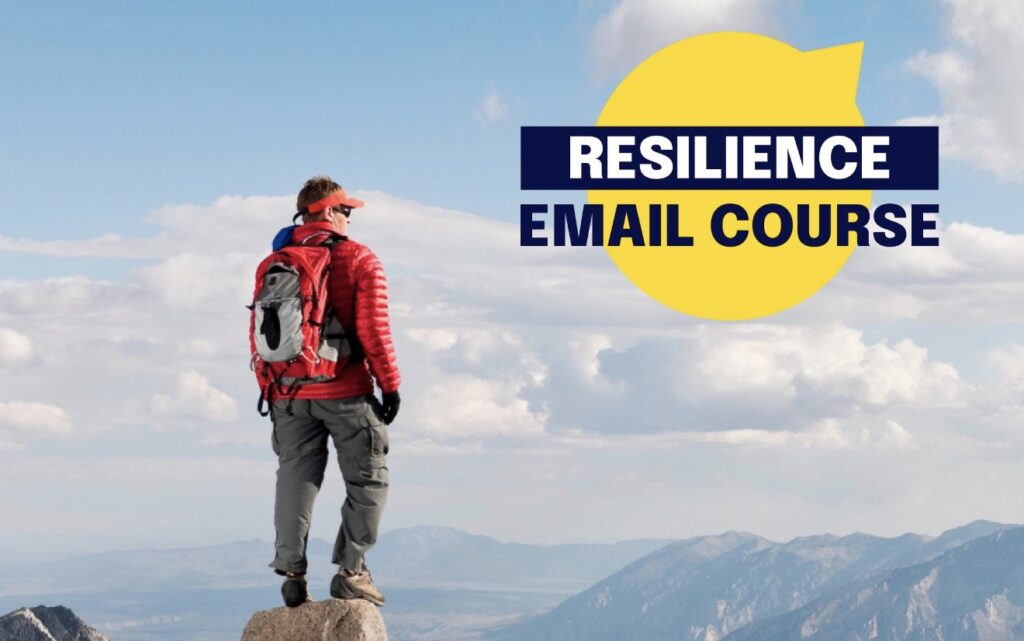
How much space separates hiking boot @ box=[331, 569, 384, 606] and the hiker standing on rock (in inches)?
0.5

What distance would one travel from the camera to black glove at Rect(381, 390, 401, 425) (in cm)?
1539

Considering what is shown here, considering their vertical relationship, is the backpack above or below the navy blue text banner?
below

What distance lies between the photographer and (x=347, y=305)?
1520 cm

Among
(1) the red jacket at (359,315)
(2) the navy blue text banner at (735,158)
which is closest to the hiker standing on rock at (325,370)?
(1) the red jacket at (359,315)

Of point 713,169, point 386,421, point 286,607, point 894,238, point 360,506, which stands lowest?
point 286,607

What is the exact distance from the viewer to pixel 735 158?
33.7 metres

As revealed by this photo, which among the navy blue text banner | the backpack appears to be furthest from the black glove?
the navy blue text banner

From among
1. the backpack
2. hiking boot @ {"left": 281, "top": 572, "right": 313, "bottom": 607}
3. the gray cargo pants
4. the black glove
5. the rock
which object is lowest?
the rock

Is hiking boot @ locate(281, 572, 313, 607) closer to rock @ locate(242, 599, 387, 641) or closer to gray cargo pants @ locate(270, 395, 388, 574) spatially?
rock @ locate(242, 599, 387, 641)

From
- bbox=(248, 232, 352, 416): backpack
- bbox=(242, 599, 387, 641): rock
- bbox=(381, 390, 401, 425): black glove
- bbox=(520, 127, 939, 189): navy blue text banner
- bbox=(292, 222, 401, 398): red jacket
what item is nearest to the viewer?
bbox=(292, 222, 401, 398): red jacket

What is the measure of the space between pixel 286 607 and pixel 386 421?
11.5 feet

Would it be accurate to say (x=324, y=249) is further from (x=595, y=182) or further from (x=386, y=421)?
(x=595, y=182)

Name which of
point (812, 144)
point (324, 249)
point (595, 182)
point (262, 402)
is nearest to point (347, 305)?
point (324, 249)

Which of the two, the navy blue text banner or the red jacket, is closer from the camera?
the red jacket
